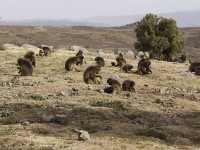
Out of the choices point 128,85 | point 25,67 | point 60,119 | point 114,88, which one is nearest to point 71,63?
point 25,67

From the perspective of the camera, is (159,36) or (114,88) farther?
(159,36)

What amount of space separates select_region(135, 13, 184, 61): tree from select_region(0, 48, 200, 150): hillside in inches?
1013

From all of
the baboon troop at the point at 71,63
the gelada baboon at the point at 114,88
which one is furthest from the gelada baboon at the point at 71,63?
the gelada baboon at the point at 114,88

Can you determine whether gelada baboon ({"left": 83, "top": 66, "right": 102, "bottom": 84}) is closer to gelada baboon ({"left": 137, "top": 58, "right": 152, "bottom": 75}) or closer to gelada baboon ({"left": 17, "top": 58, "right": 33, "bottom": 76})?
gelada baboon ({"left": 17, "top": 58, "right": 33, "bottom": 76})

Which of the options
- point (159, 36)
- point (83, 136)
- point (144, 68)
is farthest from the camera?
point (159, 36)

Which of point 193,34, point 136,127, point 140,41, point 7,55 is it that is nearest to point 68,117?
point 136,127

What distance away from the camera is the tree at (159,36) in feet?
179

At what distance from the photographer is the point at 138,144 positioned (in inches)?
539

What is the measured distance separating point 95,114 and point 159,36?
126 feet

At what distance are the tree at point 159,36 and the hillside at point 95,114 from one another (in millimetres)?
25718

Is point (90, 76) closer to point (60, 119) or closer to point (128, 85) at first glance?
point (128, 85)

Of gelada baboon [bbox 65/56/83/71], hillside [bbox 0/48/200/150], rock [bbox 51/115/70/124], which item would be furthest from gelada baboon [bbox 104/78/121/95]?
gelada baboon [bbox 65/56/83/71]

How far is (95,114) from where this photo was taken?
56.8ft

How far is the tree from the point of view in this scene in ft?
179
